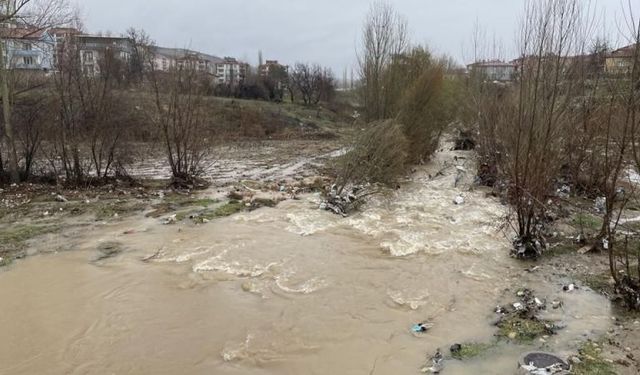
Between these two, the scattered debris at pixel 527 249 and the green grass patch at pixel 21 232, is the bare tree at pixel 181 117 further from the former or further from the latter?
the scattered debris at pixel 527 249

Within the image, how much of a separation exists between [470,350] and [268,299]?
9.34 feet

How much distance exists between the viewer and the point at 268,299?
6.87m

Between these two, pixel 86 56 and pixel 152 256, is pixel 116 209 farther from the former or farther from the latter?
pixel 86 56

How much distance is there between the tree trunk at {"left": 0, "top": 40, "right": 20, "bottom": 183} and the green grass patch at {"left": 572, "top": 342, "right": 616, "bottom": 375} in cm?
1465

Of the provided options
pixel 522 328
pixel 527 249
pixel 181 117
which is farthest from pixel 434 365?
pixel 181 117

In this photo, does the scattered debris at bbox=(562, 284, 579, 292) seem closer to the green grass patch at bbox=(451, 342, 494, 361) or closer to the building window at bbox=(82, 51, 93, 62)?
the green grass patch at bbox=(451, 342, 494, 361)

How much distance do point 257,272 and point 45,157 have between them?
9.99 meters

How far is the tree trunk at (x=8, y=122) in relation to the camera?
13344 mm

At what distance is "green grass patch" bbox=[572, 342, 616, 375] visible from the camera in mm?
4742

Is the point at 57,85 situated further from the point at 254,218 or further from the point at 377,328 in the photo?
the point at 377,328

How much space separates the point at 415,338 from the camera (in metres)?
5.77

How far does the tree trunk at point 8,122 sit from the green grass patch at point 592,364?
14.6 metres

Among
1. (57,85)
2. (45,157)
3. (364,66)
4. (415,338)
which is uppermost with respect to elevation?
(364,66)

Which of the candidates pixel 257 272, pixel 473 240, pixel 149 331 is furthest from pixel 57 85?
pixel 473 240
